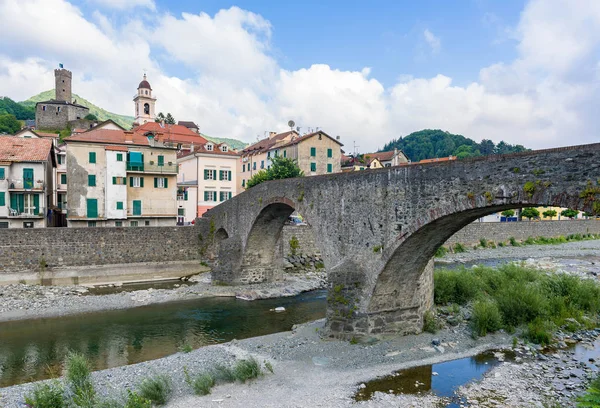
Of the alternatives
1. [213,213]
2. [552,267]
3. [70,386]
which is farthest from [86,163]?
[552,267]

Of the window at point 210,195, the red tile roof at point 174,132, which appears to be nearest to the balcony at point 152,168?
the window at point 210,195

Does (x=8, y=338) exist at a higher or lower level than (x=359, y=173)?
lower

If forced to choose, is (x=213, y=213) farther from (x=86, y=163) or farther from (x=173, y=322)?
(x=173, y=322)

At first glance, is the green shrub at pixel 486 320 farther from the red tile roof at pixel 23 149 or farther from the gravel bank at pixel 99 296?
the red tile roof at pixel 23 149

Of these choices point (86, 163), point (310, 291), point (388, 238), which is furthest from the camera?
point (86, 163)

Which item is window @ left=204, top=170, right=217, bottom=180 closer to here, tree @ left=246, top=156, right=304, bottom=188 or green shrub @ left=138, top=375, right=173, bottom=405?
tree @ left=246, top=156, right=304, bottom=188

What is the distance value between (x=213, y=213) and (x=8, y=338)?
46.9ft

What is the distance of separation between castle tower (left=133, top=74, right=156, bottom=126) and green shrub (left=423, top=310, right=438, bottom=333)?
2158 inches

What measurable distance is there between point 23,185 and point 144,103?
37.0 m

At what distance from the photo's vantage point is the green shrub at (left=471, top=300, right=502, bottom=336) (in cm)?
1402

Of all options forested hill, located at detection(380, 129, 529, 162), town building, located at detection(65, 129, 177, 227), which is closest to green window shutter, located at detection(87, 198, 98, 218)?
town building, located at detection(65, 129, 177, 227)

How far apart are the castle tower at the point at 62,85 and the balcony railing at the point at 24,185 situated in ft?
176

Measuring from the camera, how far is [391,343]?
1273 centimetres

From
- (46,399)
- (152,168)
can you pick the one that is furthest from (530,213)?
(46,399)
